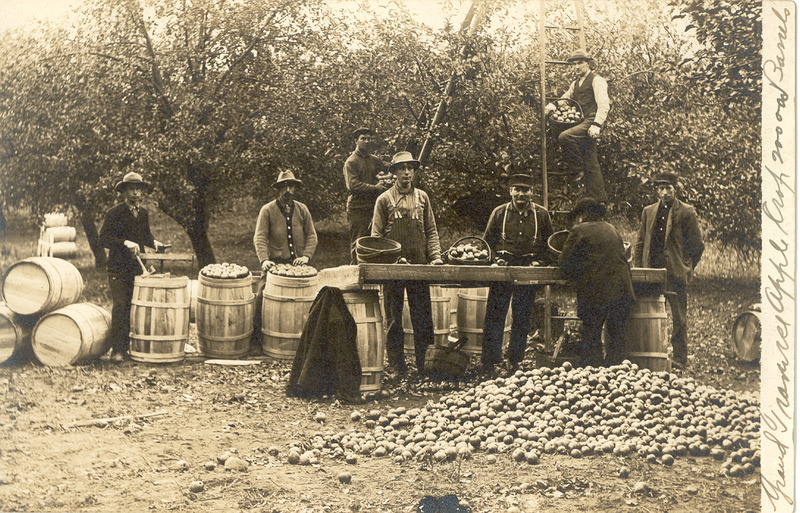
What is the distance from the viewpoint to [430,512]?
430 centimetres

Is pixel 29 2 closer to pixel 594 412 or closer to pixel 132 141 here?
pixel 132 141

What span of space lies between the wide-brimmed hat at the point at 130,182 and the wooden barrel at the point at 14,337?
46.4 inches

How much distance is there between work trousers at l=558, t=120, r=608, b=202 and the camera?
5371 millimetres

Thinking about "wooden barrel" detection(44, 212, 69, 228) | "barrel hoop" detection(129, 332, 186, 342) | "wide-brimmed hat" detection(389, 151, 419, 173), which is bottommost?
"barrel hoop" detection(129, 332, 186, 342)

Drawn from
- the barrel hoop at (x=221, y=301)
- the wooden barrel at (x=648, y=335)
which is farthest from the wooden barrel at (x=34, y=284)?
the wooden barrel at (x=648, y=335)

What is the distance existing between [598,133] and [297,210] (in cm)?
243

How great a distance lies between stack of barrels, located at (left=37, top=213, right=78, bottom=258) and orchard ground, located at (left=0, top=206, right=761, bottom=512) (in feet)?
0.24

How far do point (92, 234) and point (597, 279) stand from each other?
385cm

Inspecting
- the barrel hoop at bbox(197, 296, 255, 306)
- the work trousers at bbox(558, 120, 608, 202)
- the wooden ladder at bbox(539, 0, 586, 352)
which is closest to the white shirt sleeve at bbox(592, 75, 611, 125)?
the work trousers at bbox(558, 120, 608, 202)

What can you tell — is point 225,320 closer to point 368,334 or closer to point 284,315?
point 284,315

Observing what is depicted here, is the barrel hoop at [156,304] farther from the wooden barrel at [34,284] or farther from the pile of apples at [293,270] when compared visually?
the pile of apples at [293,270]

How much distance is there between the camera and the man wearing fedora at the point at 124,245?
518 cm

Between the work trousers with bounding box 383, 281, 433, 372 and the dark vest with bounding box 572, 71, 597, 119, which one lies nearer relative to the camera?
the dark vest with bounding box 572, 71, 597, 119

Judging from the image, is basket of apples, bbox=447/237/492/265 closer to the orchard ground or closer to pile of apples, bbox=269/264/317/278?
the orchard ground
